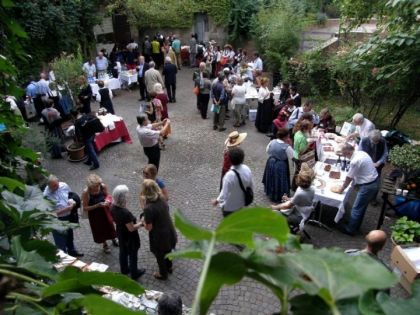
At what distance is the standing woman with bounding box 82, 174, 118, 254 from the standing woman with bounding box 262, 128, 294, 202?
3214 mm

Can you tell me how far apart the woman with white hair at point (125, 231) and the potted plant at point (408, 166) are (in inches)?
190

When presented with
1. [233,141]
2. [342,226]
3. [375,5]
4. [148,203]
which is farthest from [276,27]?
[148,203]

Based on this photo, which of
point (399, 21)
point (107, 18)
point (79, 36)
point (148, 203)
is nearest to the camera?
point (148, 203)

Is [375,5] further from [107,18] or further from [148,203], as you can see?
[107,18]

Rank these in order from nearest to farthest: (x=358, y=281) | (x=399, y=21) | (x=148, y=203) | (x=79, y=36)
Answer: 1. (x=358, y=281)
2. (x=148, y=203)
3. (x=399, y=21)
4. (x=79, y=36)

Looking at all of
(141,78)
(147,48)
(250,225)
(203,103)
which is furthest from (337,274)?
(147,48)

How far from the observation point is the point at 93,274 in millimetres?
924

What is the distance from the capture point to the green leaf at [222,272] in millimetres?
606

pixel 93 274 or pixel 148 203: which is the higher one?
pixel 93 274

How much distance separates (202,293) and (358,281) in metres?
0.23

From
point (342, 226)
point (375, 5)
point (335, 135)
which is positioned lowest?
point (342, 226)

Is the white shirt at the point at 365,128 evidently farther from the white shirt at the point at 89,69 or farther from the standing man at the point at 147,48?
the standing man at the point at 147,48

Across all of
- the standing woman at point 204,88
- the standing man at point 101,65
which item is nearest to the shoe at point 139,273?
the standing woman at point 204,88

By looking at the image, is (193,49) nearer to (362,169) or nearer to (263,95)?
(263,95)
